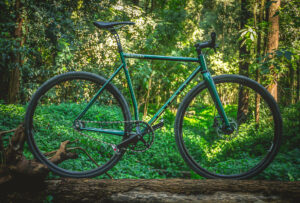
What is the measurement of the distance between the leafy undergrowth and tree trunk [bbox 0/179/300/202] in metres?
0.38

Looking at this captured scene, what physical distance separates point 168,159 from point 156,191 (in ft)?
10.6

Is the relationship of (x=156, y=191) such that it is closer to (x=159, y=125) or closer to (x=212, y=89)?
(x=159, y=125)

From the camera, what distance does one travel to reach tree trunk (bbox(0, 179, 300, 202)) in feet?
4.56

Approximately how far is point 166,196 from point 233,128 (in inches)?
37.0

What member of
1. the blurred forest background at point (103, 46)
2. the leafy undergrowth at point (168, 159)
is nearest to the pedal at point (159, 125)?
the leafy undergrowth at point (168, 159)

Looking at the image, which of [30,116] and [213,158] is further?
[213,158]

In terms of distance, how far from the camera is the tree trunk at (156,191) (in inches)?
54.7

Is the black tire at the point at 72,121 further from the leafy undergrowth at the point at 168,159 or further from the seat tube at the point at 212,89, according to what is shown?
the seat tube at the point at 212,89

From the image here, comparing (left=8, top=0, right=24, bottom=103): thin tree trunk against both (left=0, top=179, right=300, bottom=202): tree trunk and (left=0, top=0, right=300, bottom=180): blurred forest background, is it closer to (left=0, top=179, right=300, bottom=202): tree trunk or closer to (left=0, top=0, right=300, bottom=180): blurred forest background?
(left=0, top=0, right=300, bottom=180): blurred forest background

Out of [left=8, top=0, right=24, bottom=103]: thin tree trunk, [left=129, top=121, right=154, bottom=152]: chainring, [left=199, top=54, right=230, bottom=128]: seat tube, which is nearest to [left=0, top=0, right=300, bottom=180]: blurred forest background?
[left=8, top=0, right=24, bottom=103]: thin tree trunk

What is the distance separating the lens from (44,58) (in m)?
6.01

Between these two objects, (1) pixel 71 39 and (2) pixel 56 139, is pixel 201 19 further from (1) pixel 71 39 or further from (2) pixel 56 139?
(2) pixel 56 139

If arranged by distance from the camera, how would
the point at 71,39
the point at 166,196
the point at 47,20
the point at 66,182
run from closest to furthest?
the point at 166,196 → the point at 66,182 → the point at 47,20 → the point at 71,39

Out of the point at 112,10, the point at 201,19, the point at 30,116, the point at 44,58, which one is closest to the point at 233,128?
the point at 30,116
